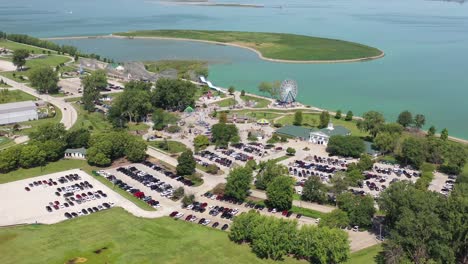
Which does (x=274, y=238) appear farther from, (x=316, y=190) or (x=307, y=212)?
(x=316, y=190)

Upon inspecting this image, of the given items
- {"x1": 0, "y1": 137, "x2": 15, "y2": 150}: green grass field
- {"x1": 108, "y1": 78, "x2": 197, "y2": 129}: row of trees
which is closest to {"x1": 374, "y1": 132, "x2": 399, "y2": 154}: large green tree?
{"x1": 108, "y1": 78, "x2": 197, "y2": 129}: row of trees

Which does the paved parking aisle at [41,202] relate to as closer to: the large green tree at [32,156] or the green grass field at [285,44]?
the large green tree at [32,156]

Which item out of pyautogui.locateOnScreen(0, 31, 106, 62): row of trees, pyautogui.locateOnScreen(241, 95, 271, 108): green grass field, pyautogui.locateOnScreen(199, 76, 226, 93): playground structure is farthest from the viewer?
pyautogui.locateOnScreen(0, 31, 106, 62): row of trees

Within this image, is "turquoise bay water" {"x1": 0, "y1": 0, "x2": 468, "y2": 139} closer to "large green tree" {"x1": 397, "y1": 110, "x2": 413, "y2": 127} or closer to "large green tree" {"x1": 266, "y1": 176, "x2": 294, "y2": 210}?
"large green tree" {"x1": 397, "y1": 110, "x2": 413, "y2": 127}

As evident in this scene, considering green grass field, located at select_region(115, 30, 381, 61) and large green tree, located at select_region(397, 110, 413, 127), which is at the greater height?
green grass field, located at select_region(115, 30, 381, 61)

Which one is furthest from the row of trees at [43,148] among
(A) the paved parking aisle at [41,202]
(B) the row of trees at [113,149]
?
(A) the paved parking aisle at [41,202]

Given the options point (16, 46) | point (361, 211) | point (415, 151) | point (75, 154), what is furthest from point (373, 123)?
point (16, 46)
